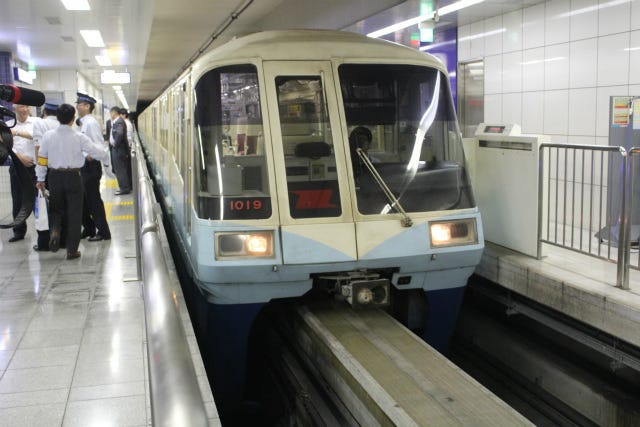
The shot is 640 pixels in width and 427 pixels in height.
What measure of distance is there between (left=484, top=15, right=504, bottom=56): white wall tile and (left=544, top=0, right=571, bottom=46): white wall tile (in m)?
1.18

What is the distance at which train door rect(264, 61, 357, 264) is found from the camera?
4.67m

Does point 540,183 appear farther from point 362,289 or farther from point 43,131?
point 43,131

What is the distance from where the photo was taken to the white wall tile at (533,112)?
30.3ft

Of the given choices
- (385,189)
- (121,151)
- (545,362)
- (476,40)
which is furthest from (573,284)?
(121,151)

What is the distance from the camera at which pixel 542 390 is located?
5.51 metres

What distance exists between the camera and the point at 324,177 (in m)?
4.93

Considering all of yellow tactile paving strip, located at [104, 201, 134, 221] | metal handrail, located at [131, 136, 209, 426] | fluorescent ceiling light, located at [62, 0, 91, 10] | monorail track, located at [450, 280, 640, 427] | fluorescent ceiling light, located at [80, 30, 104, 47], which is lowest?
monorail track, located at [450, 280, 640, 427]

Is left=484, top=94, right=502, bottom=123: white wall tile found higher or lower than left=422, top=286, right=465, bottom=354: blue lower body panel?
higher

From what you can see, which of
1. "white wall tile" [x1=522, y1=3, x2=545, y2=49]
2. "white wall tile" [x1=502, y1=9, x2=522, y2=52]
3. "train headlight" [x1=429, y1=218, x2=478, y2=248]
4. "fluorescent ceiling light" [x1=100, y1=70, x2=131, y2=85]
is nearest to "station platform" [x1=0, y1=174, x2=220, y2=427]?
"train headlight" [x1=429, y1=218, x2=478, y2=248]

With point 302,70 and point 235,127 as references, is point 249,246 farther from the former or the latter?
point 302,70

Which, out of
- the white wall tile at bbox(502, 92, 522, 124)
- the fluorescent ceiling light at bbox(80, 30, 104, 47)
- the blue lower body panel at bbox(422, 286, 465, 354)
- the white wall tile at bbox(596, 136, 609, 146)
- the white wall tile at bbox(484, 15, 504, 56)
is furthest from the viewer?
the fluorescent ceiling light at bbox(80, 30, 104, 47)

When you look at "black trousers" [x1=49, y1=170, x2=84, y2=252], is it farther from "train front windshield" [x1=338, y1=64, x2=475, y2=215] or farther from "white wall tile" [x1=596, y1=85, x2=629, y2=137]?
"white wall tile" [x1=596, y1=85, x2=629, y2=137]

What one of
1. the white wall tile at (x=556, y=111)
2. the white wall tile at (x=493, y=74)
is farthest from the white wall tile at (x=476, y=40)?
the white wall tile at (x=556, y=111)

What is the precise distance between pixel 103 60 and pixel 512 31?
15296 millimetres
